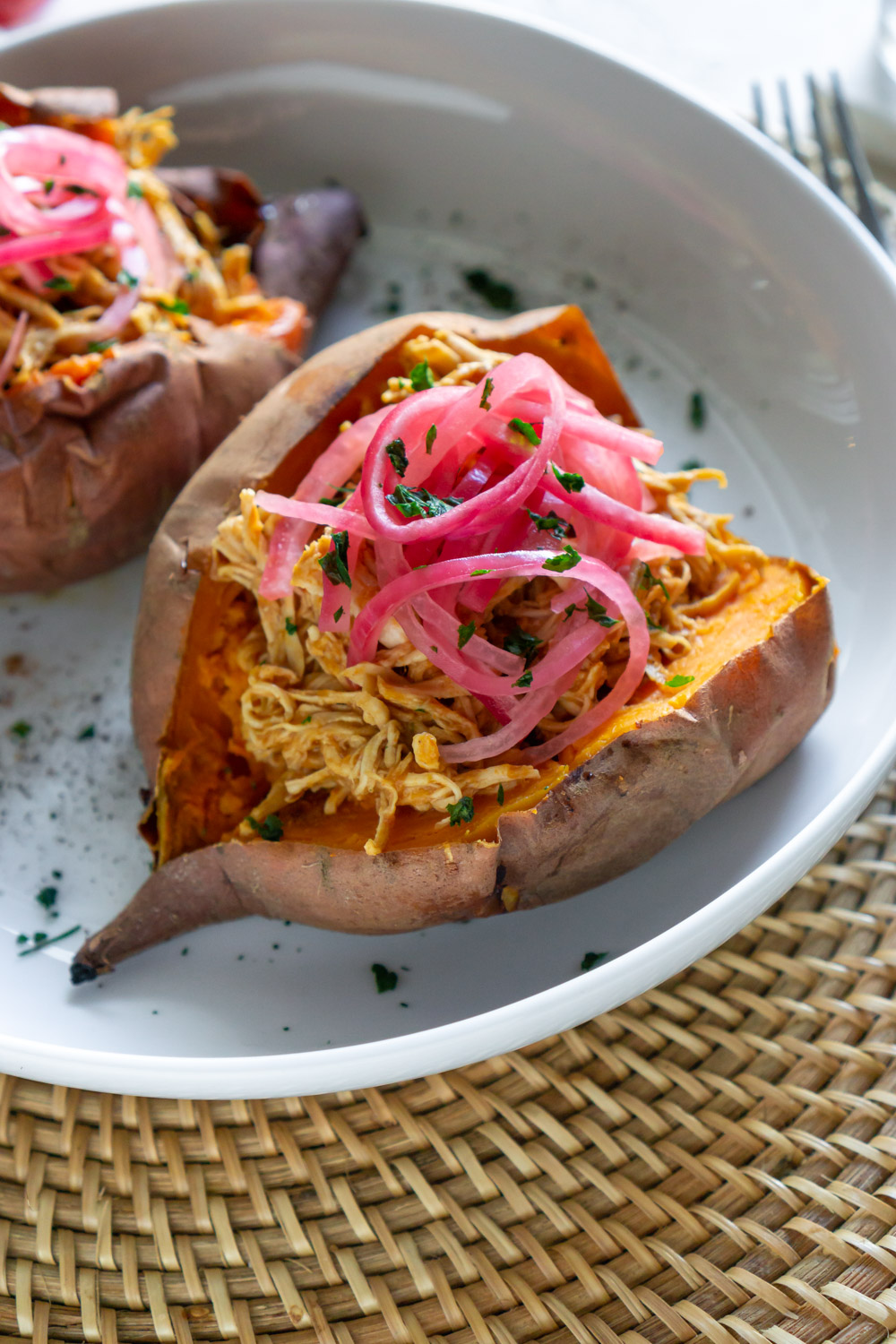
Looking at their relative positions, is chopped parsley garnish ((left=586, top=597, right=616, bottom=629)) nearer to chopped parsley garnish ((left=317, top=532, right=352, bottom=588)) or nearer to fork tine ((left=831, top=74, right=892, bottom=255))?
chopped parsley garnish ((left=317, top=532, right=352, bottom=588))

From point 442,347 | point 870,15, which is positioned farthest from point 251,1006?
point 870,15

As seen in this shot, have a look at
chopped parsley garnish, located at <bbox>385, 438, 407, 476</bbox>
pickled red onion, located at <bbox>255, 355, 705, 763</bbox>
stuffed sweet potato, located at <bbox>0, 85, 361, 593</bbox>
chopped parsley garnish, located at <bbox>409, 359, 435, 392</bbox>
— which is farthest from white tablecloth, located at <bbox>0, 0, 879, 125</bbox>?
chopped parsley garnish, located at <bbox>385, 438, 407, 476</bbox>

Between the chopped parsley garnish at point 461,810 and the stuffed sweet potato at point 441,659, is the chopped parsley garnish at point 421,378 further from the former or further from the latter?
the chopped parsley garnish at point 461,810

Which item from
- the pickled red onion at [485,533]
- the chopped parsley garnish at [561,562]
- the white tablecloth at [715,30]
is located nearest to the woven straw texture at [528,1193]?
the pickled red onion at [485,533]

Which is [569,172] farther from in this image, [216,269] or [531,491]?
[531,491]

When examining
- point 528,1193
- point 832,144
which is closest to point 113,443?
point 528,1193

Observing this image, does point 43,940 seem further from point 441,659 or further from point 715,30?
point 715,30
